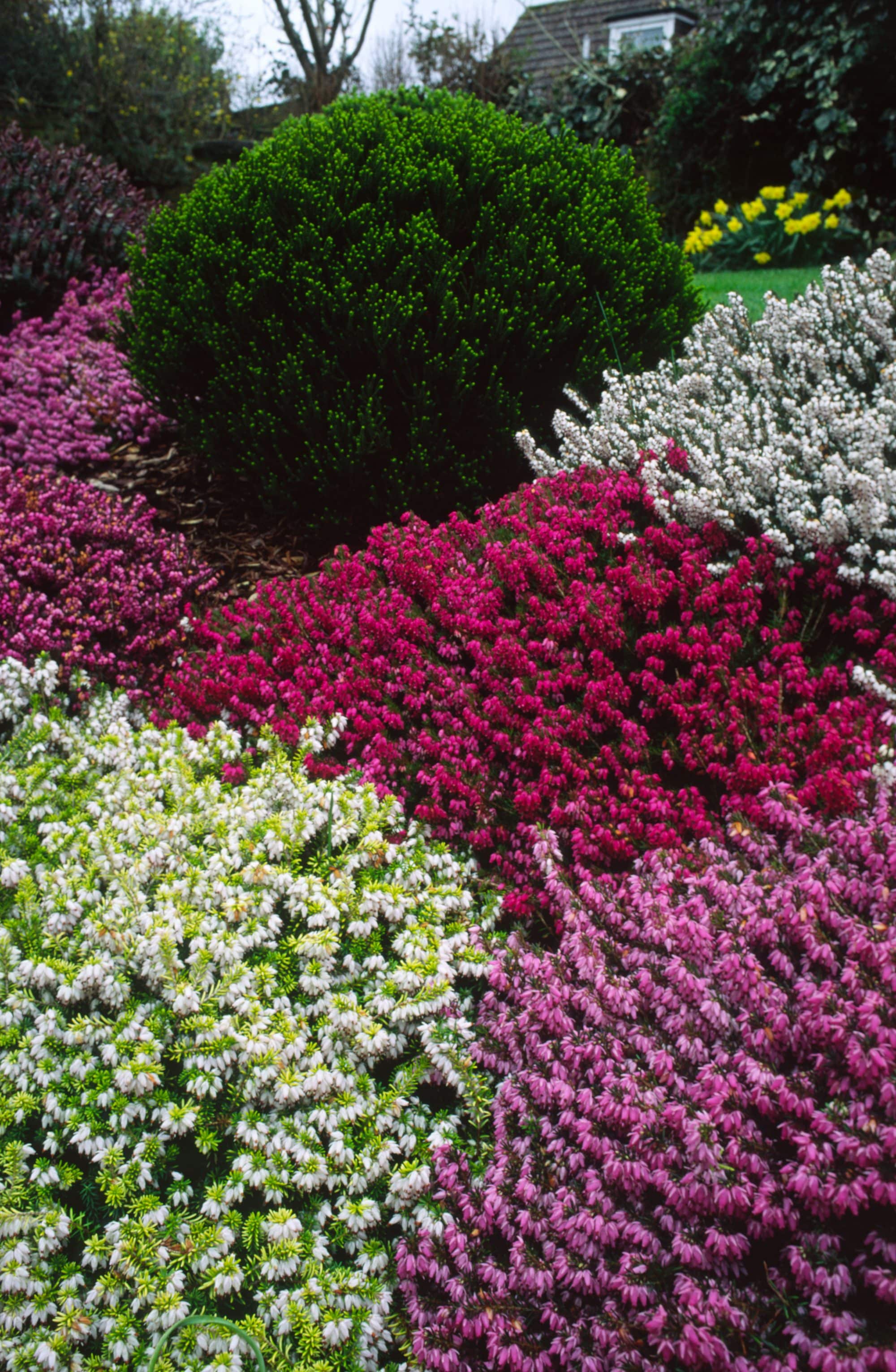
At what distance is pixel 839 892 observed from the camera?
2400mm

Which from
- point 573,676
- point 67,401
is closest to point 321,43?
point 67,401

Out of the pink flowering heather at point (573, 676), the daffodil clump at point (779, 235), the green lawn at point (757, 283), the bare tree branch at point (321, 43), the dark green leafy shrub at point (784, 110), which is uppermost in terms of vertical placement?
the bare tree branch at point (321, 43)

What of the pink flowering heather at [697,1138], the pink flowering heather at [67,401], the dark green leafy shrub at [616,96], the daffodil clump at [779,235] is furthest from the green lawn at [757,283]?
the pink flowering heather at [697,1138]

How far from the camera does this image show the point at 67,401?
23.4 feet

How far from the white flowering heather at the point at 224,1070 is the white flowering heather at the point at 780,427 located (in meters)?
1.82

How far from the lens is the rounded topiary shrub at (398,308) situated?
16.7 feet

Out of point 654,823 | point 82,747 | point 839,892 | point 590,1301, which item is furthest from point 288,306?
point 590,1301

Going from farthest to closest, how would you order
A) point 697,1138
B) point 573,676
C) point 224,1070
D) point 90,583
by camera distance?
1. point 90,583
2. point 573,676
3. point 224,1070
4. point 697,1138

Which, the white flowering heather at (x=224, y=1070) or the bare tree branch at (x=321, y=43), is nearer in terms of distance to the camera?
the white flowering heather at (x=224, y=1070)

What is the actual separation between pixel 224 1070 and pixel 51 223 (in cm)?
927

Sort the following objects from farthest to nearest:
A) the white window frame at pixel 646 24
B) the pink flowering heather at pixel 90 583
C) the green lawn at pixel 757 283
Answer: the white window frame at pixel 646 24
the green lawn at pixel 757 283
the pink flowering heather at pixel 90 583

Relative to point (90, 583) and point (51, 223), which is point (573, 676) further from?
point (51, 223)

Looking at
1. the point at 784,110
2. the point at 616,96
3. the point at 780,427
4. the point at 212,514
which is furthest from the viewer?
the point at 616,96

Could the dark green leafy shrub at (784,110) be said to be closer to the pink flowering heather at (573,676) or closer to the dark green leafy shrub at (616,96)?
the dark green leafy shrub at (616,96)
